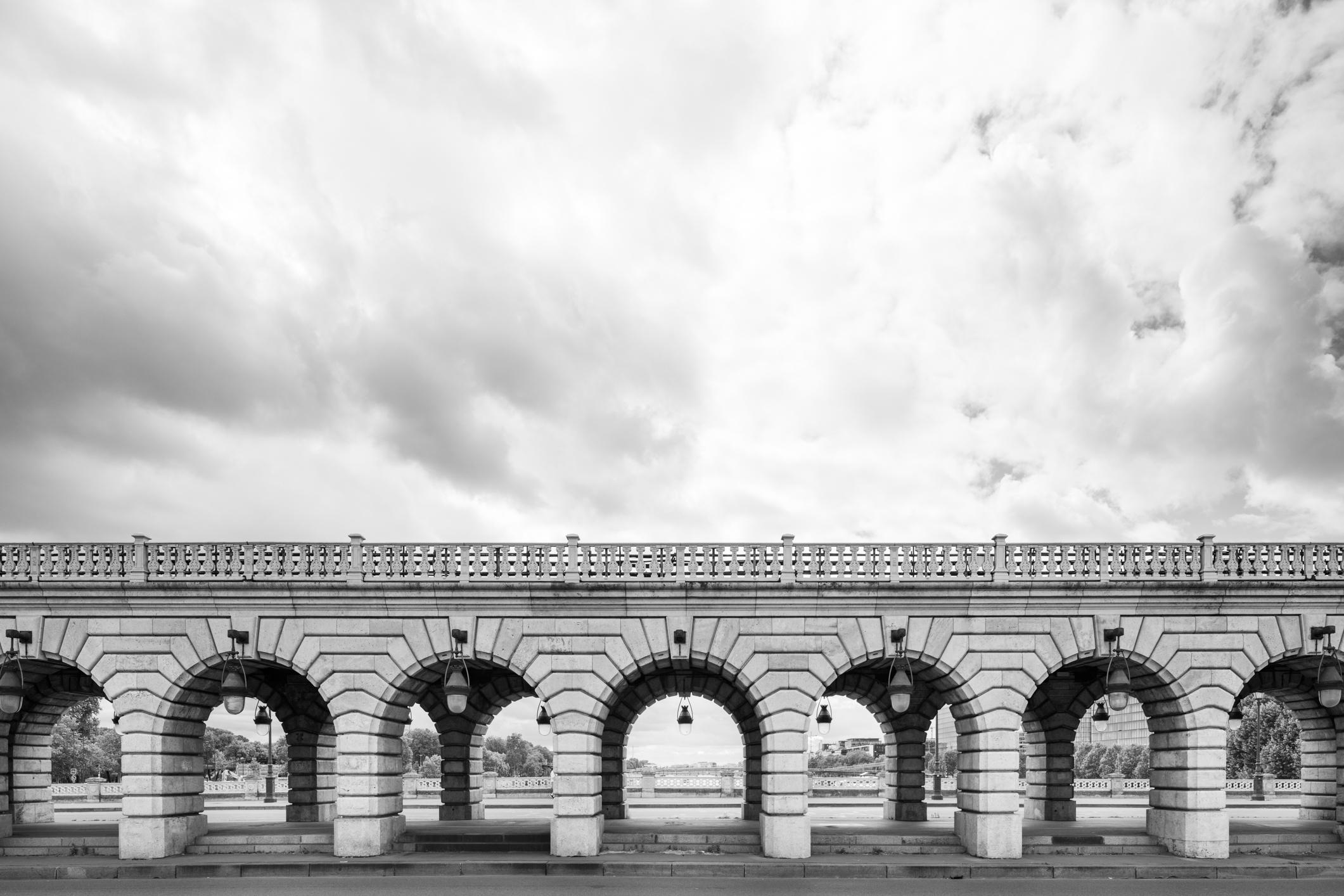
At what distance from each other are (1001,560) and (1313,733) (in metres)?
11.3

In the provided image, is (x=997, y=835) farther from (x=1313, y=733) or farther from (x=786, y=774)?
(x=1313, y=733)

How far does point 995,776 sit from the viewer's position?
1961cm

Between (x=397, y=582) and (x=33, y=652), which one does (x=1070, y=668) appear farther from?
(x=33, y=652)

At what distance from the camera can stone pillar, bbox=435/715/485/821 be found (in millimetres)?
26500

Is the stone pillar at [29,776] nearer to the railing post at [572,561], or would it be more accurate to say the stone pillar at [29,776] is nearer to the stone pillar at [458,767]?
the stone pillar at [458,767]

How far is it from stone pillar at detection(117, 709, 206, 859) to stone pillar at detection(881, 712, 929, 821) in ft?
57.2

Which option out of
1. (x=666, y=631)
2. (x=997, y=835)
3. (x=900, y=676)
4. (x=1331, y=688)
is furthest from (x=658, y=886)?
(x=1331, y=688)

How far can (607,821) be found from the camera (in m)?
24.5

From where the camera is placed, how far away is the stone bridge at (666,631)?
1970cm

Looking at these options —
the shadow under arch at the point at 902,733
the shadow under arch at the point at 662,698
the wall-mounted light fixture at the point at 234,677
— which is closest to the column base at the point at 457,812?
the shadow under arch at the point at 662,698

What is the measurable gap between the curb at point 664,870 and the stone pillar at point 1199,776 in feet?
2.07

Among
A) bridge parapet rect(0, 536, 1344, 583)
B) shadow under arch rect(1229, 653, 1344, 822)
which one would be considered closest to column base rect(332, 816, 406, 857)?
bridge parapet rect(0, 536, 1344, 583)

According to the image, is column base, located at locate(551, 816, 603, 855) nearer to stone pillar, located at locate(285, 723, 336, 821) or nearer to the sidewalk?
the sidewalk

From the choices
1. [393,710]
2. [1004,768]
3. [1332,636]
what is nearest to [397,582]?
[393,710]
